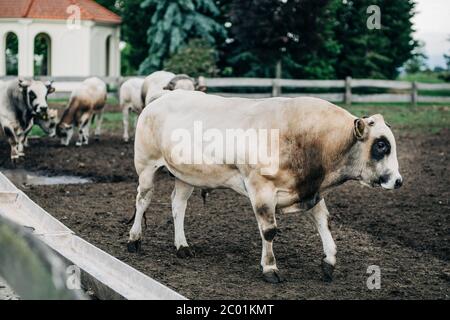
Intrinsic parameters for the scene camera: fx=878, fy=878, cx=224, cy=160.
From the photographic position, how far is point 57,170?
1544cm

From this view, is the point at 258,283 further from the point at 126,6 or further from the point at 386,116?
the point at 126,6

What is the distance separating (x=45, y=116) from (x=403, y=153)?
727cm

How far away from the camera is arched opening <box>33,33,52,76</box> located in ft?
102

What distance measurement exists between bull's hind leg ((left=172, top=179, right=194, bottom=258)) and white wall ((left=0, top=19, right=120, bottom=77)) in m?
17.5

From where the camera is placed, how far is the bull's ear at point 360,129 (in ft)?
24.5

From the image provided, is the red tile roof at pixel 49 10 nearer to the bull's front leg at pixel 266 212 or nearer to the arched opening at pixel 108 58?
the arched opening at pixel 108 58

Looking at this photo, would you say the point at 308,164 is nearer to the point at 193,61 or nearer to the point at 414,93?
the point at 193,61

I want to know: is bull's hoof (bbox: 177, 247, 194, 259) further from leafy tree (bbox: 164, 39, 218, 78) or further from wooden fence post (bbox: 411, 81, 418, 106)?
wooden fence post (bbox: 411, 81, 418, 106)

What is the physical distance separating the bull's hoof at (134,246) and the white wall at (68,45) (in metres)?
17.5

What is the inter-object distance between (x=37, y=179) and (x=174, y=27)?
20.6 m

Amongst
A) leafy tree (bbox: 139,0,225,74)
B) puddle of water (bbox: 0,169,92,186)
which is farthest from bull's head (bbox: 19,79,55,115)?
leafy tree (bbox: 139,0,225,74)

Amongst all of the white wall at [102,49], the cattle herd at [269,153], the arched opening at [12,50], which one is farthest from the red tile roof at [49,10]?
the cattle herd at [269,153]
